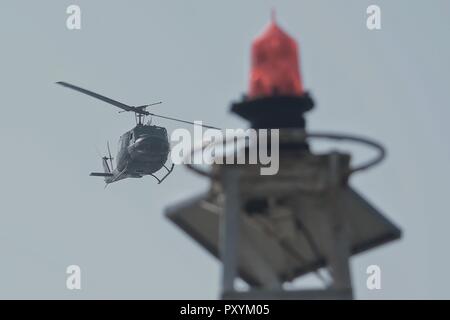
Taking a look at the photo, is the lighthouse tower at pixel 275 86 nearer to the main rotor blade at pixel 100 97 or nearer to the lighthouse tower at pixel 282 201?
the lighthouse tower at pixel 282 201

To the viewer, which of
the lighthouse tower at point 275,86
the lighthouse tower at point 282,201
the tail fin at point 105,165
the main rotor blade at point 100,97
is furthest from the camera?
the tail fin at point 105,165

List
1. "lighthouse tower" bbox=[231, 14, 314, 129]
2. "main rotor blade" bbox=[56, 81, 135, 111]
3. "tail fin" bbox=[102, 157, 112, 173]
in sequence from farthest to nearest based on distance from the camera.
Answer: "tail fin" bbox=[102, 157, 112, 173]
"main rotor blade" bbox=[56, 81, 135, 111]
"lighthouse tower" bbox=[231, 14, 314, 129]

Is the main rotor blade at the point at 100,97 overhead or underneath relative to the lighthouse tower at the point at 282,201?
overhead

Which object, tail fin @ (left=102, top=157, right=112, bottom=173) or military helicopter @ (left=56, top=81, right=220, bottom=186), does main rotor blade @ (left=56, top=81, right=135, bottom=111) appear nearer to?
military helicopter @ (left=56, top=81, right=220, bottom=186)

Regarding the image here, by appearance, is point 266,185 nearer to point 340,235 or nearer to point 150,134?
point 340,235

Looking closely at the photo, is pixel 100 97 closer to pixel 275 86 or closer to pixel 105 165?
pixel 105 165

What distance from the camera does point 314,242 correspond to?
695 inches

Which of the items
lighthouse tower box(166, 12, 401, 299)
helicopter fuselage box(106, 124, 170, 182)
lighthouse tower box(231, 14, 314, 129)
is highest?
helicopter fuselage box(106, 124, 170, 182)

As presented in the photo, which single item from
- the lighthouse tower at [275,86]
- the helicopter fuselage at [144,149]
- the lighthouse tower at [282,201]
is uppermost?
the helicopter fuselage at [144,149]

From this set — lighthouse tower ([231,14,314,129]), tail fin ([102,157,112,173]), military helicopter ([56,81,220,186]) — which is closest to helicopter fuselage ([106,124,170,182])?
military helicopter ([56,81,220,186])

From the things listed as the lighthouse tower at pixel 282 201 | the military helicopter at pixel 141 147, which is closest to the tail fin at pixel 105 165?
the military helicopter at pixel 141 147

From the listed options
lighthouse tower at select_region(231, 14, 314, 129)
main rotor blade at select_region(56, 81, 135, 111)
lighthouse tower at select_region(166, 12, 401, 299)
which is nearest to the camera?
lighthouse tower at select_region(166, 12, 401, 299)

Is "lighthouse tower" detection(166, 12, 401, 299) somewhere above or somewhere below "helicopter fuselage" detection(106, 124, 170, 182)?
below

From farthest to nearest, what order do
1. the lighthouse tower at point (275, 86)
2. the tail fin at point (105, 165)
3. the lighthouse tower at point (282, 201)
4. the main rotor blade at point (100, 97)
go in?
the tail fin at point (105, 165) → the main rotor blade at point (100, 97) → the lighthouse tower at point (275, 86) → the lighthouse tower at point (282, 201)
